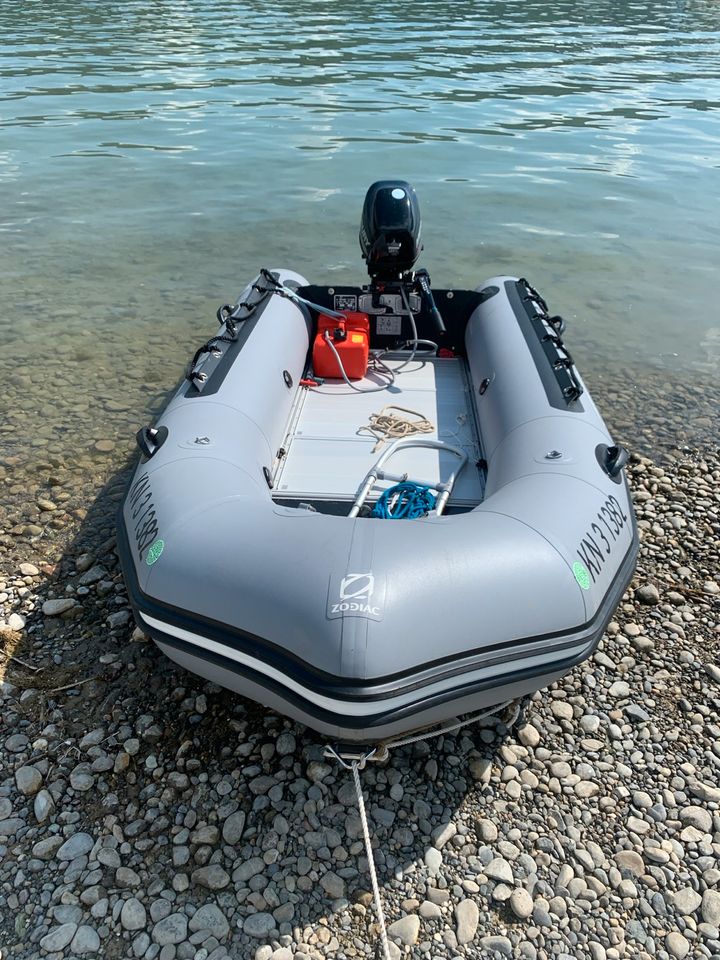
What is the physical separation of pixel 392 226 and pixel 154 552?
91.0 inches

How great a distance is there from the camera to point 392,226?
3.93m

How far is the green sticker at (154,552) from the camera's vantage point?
Result: 228 cm

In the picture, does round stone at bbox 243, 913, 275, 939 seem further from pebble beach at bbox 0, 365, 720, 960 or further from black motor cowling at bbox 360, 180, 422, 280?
black motor cowling at bbox 360, 180, 422, 280

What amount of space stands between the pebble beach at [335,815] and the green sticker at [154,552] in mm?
531

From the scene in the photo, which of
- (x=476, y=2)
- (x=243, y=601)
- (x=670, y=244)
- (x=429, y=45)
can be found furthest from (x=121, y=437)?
(x=476, y=2)

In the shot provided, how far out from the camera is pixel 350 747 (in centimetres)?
210

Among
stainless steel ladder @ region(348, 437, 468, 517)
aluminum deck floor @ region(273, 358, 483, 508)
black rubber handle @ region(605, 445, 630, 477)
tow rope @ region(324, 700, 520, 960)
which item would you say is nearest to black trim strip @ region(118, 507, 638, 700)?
tow rope @ region(324, 700, 520, 960)

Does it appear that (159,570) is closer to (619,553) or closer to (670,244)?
(619,553)

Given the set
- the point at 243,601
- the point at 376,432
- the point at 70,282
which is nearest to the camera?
the point at 243,601

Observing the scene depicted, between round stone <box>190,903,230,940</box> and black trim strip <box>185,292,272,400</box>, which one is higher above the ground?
black trim strip <box>185,292,272,400</box>

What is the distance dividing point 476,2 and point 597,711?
20.3m

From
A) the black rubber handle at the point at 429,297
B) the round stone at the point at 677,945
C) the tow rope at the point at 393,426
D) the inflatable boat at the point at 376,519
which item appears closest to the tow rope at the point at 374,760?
the inflatable boat at the point at 376,519

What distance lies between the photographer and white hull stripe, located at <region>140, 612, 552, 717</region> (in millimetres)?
1891

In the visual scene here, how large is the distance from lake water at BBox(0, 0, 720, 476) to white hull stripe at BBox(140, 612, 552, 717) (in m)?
2.29
